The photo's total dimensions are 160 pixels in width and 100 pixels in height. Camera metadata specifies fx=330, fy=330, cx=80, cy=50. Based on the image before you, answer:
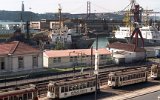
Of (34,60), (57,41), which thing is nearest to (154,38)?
(57,41)

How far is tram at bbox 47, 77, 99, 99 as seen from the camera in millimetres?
35031

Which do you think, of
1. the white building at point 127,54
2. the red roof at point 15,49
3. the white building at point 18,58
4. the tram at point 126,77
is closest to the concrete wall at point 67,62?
the white building at point 127,54

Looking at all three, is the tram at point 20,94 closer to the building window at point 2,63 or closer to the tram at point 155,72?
the building window at point 2,63

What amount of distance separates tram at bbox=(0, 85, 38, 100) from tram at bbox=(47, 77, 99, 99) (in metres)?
2.86

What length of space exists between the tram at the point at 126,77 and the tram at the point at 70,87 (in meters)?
3.67

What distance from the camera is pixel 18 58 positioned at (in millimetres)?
49219

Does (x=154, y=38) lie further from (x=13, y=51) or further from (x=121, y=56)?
(x=13, y=51)

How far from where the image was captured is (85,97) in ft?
125

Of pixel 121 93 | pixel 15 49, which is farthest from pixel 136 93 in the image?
pixel 15 49

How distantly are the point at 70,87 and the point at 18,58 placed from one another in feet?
50.2

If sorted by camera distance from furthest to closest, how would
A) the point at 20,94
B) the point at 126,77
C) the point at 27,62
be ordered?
1. the point at 27,62
2. the point at 126,77
3. the point at 20,94

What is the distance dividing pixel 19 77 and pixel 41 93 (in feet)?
28.6

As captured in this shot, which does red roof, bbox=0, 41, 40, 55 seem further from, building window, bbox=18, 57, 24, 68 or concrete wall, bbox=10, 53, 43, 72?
building window, bbox=18, 57, 24, 68

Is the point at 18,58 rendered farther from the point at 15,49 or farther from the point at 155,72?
the point at 155,72
